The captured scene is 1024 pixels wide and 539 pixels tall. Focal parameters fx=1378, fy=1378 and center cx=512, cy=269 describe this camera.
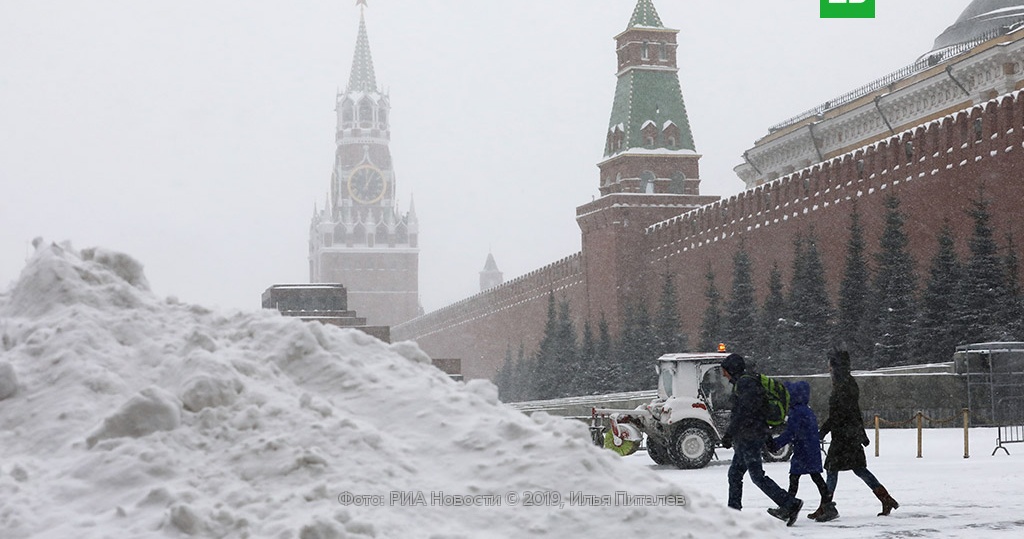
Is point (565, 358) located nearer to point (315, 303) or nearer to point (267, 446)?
point (315, 303)

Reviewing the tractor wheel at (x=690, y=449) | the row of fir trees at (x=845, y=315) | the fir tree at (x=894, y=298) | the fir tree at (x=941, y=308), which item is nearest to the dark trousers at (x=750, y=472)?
the tractor wheel at (x=690, y=449)

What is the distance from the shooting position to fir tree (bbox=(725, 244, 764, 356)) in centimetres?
3078

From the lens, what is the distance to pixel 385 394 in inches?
240

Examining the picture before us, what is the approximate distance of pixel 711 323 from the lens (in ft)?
110

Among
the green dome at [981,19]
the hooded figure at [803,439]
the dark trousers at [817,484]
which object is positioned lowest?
the dark trousers at [817,484]

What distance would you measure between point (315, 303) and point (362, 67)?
88.2 m

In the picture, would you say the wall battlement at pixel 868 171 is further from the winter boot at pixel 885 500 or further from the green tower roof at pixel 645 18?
the winter boot at pixel 885 500

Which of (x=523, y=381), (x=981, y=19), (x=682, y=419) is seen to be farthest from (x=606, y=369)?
(x=682, y=419)

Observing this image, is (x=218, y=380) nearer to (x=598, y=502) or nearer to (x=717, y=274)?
(x=598, y=502)

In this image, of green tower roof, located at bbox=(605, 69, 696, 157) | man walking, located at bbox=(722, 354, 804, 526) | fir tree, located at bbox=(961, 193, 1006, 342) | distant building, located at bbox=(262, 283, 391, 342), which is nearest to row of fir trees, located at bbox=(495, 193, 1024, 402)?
fir tree, located at bbox=(961, 193, 1006, 342)

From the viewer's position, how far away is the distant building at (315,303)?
2894 centimetres

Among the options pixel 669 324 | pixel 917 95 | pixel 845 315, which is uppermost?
pixel 917 95

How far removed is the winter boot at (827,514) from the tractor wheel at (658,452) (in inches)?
218

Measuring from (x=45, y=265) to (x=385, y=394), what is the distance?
6.44ft
